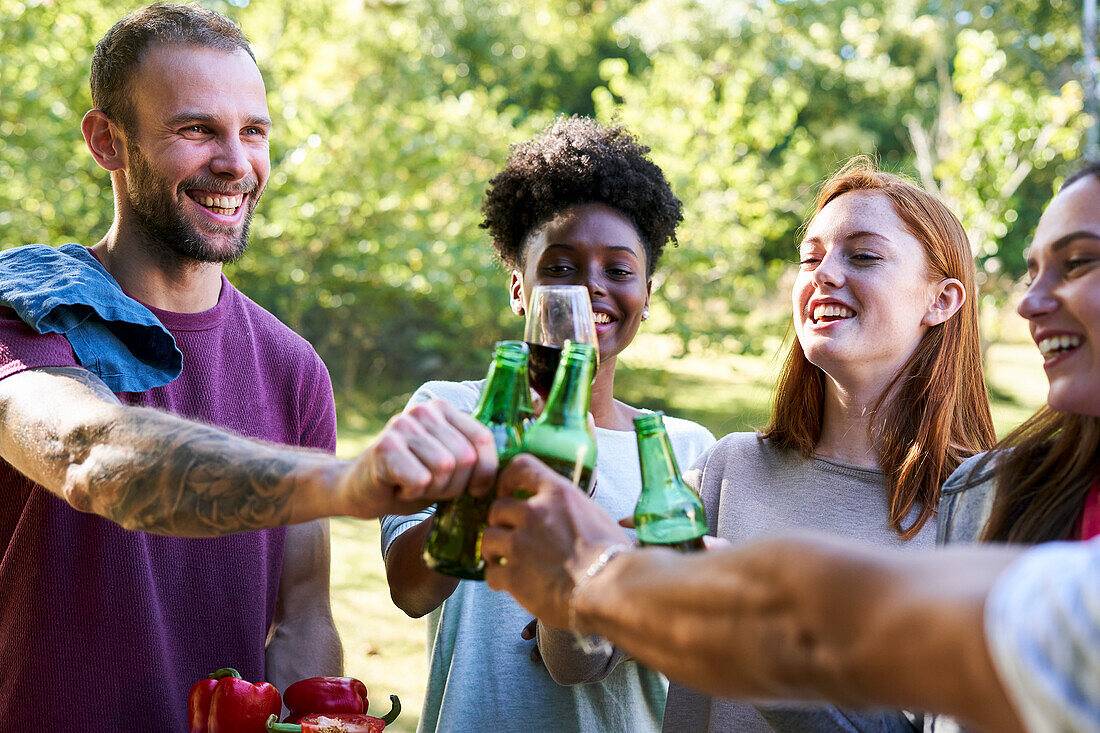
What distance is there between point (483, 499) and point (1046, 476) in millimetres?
1074

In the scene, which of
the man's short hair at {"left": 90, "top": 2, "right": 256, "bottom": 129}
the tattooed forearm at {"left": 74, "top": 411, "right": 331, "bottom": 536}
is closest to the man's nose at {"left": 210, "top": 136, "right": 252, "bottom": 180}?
the man's short hair at {"left": 90, "top": 2, "right": 256, "bottom": 129}

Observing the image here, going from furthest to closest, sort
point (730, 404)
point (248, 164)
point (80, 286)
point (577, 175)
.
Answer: point (730, 404) < point (577, 175) < point (248, 164) < point (80, 286)

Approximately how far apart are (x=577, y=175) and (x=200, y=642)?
170 cm

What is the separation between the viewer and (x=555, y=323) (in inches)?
66.1

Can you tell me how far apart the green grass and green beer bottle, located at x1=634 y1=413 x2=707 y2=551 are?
1.52 m

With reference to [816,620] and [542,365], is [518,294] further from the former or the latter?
[816,620]

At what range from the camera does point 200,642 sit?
91.2 inches

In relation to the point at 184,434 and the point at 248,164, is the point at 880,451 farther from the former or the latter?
the point at 248,164

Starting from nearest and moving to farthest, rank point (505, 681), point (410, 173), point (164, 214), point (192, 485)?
point (192, 485)
point (505, 681)
point (164, 214)
point (410, 173)

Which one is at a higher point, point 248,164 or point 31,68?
point 31,68

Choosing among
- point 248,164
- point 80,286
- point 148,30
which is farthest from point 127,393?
point 148,30

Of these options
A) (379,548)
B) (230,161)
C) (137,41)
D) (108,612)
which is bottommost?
(379,548)

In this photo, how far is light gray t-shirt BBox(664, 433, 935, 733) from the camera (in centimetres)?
217

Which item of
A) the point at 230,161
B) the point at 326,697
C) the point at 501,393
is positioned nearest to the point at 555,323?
the point at 501,393
